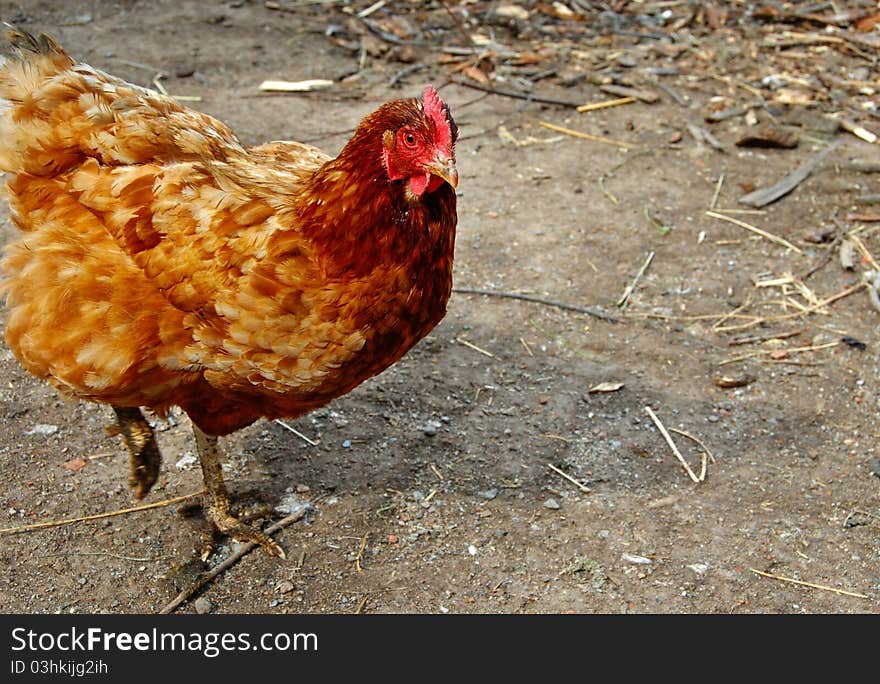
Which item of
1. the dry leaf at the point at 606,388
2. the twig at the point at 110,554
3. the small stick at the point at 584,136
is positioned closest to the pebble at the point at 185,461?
the twig at the point at 110,554

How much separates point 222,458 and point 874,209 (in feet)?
14.6

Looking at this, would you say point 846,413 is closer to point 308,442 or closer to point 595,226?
point 595,226

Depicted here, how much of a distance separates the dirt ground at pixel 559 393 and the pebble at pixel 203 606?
0.02 meters

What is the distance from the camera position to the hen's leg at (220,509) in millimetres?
3900

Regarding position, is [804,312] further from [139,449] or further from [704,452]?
[139,449]

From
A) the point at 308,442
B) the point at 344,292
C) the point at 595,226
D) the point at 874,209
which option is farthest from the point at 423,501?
the point at 874,209

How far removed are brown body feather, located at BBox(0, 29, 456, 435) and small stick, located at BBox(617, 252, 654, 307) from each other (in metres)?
2.21

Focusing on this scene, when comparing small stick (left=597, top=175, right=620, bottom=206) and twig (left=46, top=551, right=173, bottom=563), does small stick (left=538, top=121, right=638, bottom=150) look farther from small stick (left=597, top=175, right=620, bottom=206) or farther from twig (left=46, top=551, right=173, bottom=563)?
twig (left=46, top=551, right=173, bottom=563)

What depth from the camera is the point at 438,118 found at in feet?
10.1

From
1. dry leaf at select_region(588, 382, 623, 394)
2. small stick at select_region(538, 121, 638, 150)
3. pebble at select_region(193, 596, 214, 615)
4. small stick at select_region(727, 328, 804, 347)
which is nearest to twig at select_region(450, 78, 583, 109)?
small stick at select_region(538, 121, 638, 150)

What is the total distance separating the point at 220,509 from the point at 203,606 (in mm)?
445

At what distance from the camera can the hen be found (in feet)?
10.4

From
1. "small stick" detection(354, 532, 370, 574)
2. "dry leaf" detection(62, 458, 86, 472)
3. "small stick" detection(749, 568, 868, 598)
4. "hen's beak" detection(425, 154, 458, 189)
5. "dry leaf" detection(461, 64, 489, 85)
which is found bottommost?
"small stick" detection(749, 568, 868, 598)

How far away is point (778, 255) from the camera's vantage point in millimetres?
5797
